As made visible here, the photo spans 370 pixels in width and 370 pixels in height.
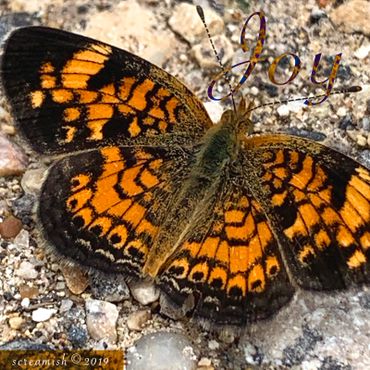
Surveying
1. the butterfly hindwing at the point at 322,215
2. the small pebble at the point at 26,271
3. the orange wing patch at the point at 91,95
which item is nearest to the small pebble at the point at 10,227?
the small pebble at the point at 26,271

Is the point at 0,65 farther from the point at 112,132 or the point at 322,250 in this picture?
the point at 322,250

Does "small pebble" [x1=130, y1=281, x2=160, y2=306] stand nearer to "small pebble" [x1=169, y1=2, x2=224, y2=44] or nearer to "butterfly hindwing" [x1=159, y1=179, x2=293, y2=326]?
"butterfly hindwing" [x1=159, y1=179, x2=293, y2=326]

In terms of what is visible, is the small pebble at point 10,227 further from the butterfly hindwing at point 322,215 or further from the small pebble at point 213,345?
the butterfly hindwing at point 322,215

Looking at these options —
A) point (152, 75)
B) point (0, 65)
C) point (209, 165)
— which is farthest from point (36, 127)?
point (209, 165)

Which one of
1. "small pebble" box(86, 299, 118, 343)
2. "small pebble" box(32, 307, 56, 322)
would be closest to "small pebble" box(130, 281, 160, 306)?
"small pebble" box(86, 299, 118, 343)

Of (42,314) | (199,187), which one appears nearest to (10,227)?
(42,314)

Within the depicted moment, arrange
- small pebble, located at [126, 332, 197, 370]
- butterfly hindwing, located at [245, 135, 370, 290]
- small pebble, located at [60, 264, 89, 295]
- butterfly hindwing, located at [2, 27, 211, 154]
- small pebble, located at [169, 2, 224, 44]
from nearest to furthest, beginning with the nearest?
butterfly hindwing, located at [245, 135, 370, 290] < small pebble, located at [126, 332, 197, 370] < butterfly hindwing, located at [2, 27, 211, 154] < small pebble, located at [60, 264, 89, 295] < small pebble, located at [169, 2, 224, 44]
